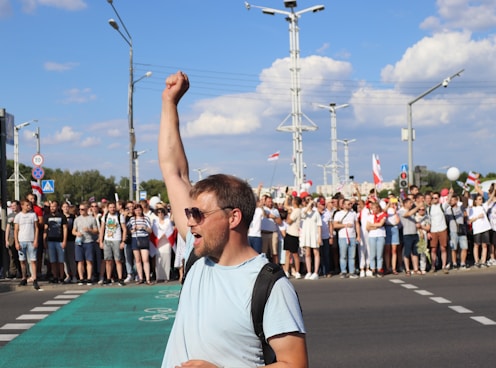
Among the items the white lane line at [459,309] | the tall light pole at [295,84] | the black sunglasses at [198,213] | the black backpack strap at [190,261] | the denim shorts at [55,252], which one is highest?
the tall light pole at [295,84]

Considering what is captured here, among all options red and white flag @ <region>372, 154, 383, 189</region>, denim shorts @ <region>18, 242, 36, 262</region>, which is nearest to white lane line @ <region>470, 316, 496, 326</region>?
denim shorts @ <region>18, 242, 36, 262</region>

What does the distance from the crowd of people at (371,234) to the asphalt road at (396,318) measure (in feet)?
3.00

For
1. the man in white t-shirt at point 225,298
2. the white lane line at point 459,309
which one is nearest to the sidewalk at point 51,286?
the white lane line at point 459,309

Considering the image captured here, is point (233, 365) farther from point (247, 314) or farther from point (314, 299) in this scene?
point (314, 299)

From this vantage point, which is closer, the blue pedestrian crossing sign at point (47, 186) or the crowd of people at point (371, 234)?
the crowd of people at point (371, 234)

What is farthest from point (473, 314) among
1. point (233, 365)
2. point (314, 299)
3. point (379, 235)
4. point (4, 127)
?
point (4, 127)

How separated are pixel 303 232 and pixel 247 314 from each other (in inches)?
650

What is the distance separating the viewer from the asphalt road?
8.77 meters

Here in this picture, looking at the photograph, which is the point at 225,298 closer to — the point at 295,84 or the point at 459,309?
the point at 459,309

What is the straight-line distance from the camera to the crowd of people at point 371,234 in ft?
62.6

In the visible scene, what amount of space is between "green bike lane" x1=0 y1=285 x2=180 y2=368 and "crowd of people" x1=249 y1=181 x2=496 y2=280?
461cm

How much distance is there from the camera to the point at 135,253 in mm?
18391

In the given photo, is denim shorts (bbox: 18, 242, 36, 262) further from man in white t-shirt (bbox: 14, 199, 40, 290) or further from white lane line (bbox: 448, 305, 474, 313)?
white lane line (bbox: 448, 305, 474, 313)

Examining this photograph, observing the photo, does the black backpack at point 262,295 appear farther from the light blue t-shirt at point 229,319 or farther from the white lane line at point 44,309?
the white lane line at point 44,309
